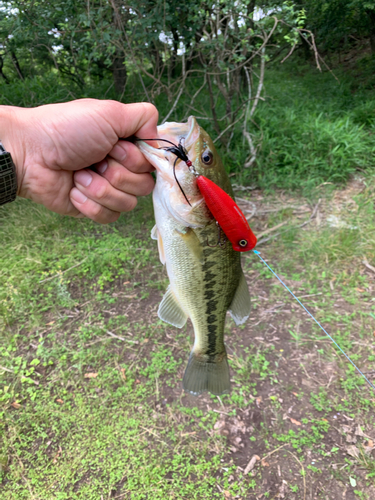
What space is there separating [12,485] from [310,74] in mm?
11499

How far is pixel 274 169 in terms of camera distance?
5.05 meters

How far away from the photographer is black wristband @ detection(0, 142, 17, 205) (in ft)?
4.80

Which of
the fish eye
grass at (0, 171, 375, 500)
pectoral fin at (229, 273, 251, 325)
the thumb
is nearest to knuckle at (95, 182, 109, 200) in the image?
the thumb

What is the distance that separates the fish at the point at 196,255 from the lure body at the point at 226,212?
0.10 meters

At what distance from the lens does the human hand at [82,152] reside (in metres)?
1.46

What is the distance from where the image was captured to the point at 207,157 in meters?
1.41

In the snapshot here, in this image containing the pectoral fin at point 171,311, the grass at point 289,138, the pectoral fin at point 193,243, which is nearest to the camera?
the pectoral fin at point 193,243

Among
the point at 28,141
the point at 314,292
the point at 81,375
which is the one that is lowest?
the point at 81,375

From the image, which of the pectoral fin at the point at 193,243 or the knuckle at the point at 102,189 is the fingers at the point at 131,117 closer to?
the knuckle at the point at 102,189

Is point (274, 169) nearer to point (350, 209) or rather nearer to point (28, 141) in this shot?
point (350, 209)

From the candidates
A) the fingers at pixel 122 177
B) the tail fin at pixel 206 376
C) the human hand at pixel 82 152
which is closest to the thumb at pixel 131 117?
the human hand at pixel 82 152

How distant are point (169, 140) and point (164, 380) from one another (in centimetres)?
227

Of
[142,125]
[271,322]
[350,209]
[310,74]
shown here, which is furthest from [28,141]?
[310,74]

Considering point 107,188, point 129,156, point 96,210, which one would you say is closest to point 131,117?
point 129,156
